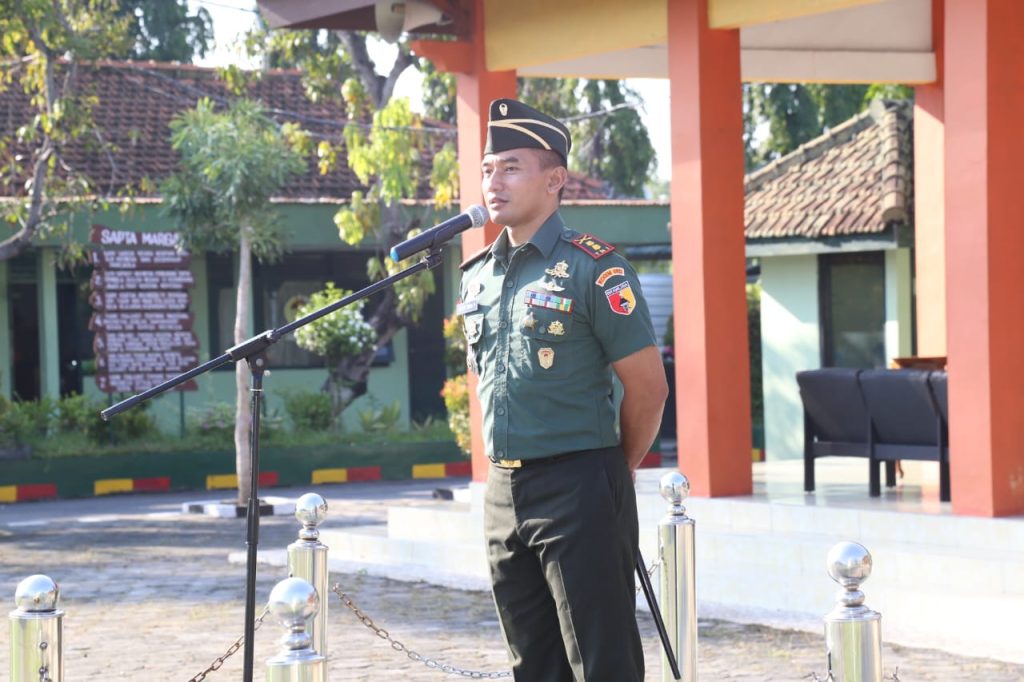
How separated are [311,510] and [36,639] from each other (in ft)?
6.98

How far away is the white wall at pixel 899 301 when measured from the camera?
664 inches

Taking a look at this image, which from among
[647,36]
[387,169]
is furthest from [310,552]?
[387,169]

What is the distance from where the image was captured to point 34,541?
48.8ft

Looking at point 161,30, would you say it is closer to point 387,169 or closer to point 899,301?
point 387,169

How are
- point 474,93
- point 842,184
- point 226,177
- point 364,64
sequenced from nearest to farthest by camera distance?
point 474,93 → point 226,177 → point 842,184 → point 364,64

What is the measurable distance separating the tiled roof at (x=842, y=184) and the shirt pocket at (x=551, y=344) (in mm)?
11572

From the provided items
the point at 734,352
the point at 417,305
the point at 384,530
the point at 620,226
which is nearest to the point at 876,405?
the point at 734,352

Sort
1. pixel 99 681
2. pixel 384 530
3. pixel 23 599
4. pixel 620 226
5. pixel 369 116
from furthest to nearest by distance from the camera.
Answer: pixel 369 116 → pixel 620 226 → pixel 384 530 → pixel 99 681 → pixel 23 599

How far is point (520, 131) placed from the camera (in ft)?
16.6

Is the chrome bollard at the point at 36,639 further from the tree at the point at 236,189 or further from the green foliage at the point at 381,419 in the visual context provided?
the green foliage at the point at 381,419

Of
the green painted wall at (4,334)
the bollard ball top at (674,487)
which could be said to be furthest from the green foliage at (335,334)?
the bollard ball top at (674,487)

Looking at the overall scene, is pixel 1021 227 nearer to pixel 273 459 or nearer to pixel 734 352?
pixel 734 352

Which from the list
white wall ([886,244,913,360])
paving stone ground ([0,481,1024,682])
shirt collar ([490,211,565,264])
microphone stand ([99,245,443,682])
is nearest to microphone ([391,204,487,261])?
microphone stand ([99,245,443,682])

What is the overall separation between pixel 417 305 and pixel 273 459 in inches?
138
